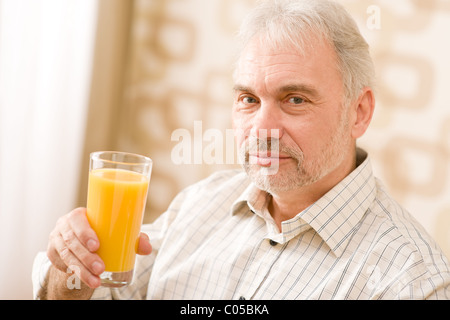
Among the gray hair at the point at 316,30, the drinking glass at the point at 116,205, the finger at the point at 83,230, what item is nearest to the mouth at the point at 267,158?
the gray hair at the point at 316,30

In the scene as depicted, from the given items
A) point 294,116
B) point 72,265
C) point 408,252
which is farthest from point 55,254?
point 408,252

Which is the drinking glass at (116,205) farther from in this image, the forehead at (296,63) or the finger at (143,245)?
the forehead at (296,63)

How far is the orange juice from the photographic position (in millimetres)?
1133

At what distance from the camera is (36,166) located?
2.24 metres

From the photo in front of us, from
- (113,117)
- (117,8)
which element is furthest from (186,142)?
(117,8)

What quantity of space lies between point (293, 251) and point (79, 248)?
564 mm

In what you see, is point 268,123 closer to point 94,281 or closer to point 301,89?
point 301,89

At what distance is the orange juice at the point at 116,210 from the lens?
3.72ft

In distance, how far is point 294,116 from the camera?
4.51 ft

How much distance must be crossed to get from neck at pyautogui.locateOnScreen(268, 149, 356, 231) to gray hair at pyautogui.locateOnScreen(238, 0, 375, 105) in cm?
20

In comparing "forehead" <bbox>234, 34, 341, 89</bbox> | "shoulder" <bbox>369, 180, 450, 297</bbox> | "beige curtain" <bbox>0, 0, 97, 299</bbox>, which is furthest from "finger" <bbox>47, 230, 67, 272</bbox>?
"beige curtain" <bbox>0, 0, 97, 299</bbox>

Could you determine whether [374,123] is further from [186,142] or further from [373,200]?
[186,142]

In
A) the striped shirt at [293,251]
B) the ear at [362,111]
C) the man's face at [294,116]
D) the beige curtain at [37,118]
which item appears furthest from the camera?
the beige curtain at [37,118]
